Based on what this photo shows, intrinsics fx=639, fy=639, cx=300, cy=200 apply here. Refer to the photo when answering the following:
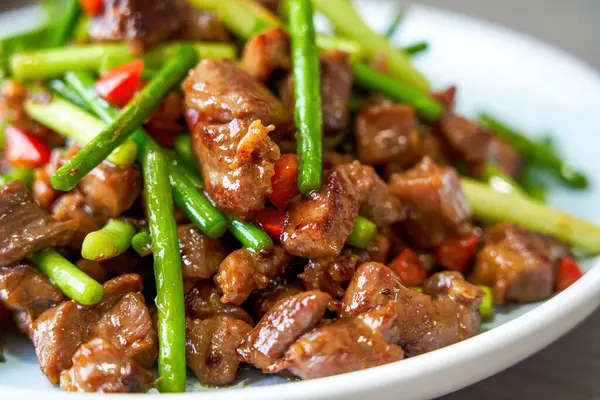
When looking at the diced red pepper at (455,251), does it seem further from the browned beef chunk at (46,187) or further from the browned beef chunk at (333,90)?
the browned beef chunk at (46,187)

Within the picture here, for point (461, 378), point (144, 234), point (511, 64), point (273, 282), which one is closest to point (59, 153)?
point (144, 234)

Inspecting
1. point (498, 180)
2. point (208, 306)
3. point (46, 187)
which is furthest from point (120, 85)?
point (498, 180)

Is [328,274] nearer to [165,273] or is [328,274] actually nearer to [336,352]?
[336,352]

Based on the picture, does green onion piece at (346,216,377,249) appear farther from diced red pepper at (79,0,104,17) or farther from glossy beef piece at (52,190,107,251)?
diced red pepper at (79,0,104,17)

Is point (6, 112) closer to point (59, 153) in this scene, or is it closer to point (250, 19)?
point (59, 153)

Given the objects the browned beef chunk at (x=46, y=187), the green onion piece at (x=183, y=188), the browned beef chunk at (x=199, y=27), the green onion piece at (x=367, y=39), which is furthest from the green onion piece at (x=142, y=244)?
the green onion piece at (x=367, y=39)

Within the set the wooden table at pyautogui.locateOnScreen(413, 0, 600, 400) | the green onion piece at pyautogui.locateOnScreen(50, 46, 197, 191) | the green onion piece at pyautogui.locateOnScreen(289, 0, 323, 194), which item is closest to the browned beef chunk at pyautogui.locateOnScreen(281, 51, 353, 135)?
the green onion piece at pyautogui.locateOnScreen(289, 0, 323, 194)
